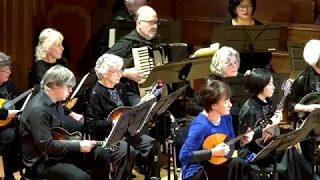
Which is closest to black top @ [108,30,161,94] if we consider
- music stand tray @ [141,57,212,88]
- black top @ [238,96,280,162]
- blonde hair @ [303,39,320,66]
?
music stand tray @ [141,57,212,88]

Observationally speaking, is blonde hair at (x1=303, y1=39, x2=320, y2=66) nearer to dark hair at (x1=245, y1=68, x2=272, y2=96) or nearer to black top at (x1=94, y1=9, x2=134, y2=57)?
dark hair at (x1=245, y1=68, x2=272, y2=96)

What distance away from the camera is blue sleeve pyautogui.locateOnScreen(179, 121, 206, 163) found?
4211 millimetres

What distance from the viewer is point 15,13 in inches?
242

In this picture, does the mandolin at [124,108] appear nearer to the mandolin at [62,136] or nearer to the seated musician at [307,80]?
the mandolin at [62,136]

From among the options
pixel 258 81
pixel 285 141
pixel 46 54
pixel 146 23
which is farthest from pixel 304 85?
pixel 46 54

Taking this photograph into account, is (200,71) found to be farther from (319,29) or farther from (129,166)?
(319,29)

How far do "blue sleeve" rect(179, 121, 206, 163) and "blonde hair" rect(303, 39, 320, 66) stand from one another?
1.63m

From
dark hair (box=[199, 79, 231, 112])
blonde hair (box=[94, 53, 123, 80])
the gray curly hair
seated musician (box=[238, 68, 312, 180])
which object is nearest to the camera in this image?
dark hair (box=[199, 79, 231, 112])

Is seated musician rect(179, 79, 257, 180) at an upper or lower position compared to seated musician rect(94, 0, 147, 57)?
lower

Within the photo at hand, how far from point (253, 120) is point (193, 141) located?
63 centimetres

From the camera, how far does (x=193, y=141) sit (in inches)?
166

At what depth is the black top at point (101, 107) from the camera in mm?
4695

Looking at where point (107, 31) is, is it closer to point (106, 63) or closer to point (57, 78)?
point (106, 63)

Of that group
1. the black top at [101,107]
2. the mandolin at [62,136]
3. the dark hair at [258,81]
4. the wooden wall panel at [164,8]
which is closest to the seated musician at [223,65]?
the dark hair at [258,81]
